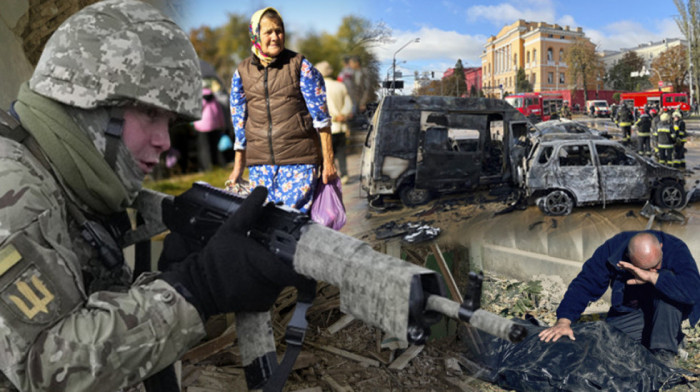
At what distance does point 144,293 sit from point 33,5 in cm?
263

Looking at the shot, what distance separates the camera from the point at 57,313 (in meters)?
1.13

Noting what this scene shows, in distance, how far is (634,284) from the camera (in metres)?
2.32

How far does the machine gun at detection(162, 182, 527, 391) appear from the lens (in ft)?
3.91

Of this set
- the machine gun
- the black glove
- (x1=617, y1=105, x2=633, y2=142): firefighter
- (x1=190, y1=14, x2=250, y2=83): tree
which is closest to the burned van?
(x1=617, y1=105, x2=633, y2=142): firefighter

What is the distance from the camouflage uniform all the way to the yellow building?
1.57 metres

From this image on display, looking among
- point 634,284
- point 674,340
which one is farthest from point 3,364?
point 674,340

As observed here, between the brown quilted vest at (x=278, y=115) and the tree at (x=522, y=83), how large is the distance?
0.97m

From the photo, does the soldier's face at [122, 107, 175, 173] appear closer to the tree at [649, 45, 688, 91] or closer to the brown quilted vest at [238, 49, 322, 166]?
the brown quilted vest at [238, 49, 322, 166]

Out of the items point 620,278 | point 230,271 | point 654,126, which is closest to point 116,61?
point 230,271

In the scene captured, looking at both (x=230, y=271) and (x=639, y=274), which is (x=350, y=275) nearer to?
(x=230, y=271)

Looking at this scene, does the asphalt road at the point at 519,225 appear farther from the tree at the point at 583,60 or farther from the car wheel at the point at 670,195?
the tree at the point at 583,60

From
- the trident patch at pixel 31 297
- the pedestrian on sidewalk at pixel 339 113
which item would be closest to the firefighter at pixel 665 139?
the pedestrian on sidewalk at pixel 339 113

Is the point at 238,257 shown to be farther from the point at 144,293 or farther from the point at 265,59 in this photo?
the point at 265,59

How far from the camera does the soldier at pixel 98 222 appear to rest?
1.10 metres
